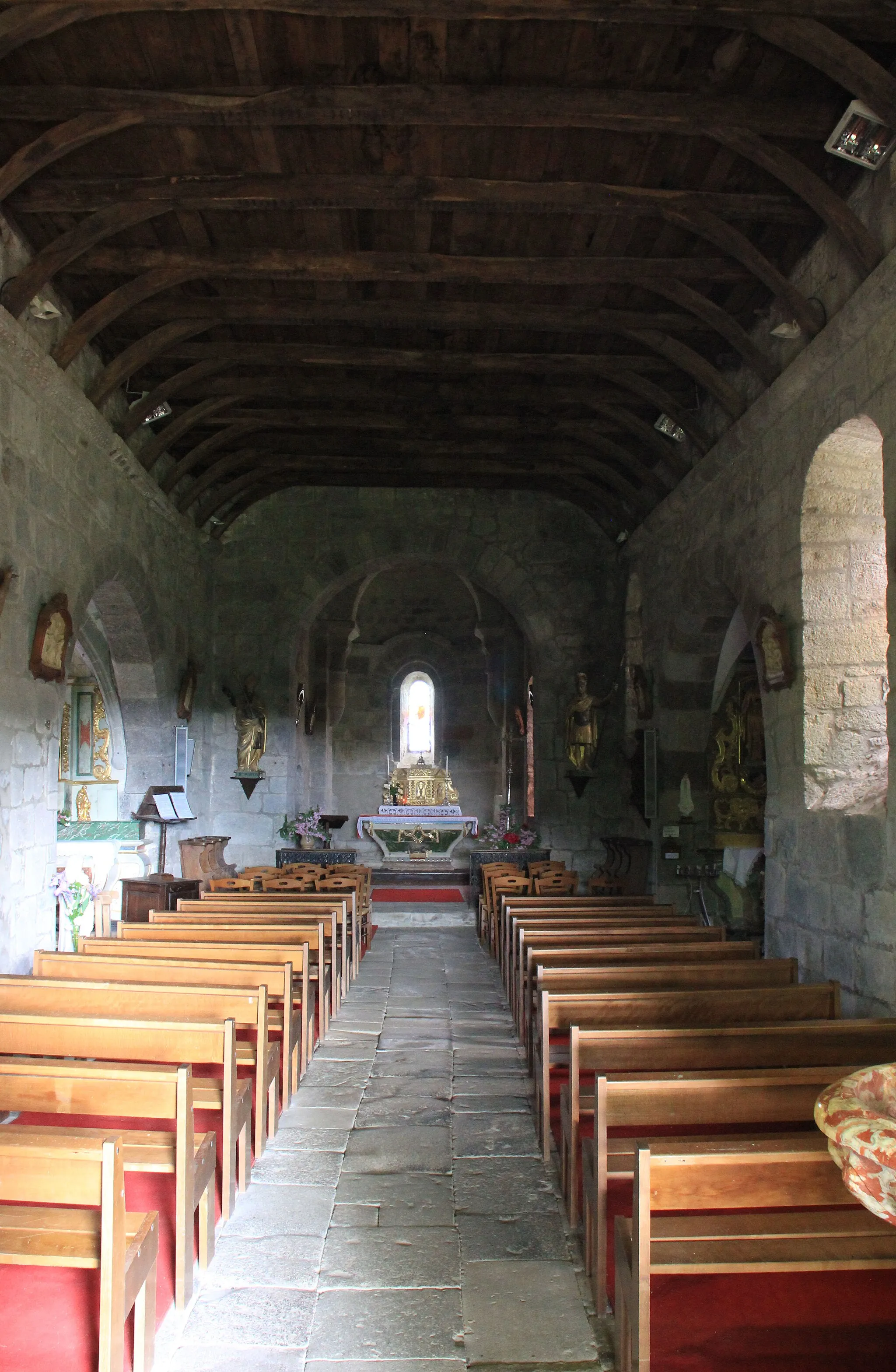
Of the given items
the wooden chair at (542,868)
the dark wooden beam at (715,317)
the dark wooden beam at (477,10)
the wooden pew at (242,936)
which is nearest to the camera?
the dark wooden beam at (477,10)

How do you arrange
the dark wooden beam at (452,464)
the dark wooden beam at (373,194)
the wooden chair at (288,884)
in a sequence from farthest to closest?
the dark wooden beam at (452,464)
the wooden chair at (288,884)
the dark wooden beam at (373,194)

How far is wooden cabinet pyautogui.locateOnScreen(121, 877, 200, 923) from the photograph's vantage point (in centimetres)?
790

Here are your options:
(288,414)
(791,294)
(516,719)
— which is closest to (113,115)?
(791,294)

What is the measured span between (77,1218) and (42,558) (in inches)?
204

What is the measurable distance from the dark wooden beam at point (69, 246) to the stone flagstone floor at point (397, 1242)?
4.69 metres

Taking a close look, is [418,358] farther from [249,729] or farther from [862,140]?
[249,729]

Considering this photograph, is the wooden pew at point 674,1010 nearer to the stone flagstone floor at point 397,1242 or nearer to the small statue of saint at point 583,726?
the stone flagstone floor at point 397,1242

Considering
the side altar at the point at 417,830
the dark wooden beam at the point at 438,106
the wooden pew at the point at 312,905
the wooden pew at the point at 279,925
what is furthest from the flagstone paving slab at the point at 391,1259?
the side altar at the point at 417,830

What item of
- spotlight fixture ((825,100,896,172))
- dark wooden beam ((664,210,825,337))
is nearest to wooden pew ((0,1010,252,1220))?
spotlight fixture ((825,100,896,172))

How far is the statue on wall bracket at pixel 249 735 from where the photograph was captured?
11727 millimetres

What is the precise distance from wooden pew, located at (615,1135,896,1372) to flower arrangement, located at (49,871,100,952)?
5.03 m

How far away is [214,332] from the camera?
7.89 m

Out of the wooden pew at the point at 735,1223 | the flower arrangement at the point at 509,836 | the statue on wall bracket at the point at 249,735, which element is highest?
the statue on wall bracket at the point at 249,735

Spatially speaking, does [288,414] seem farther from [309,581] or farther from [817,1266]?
[817,1266]
